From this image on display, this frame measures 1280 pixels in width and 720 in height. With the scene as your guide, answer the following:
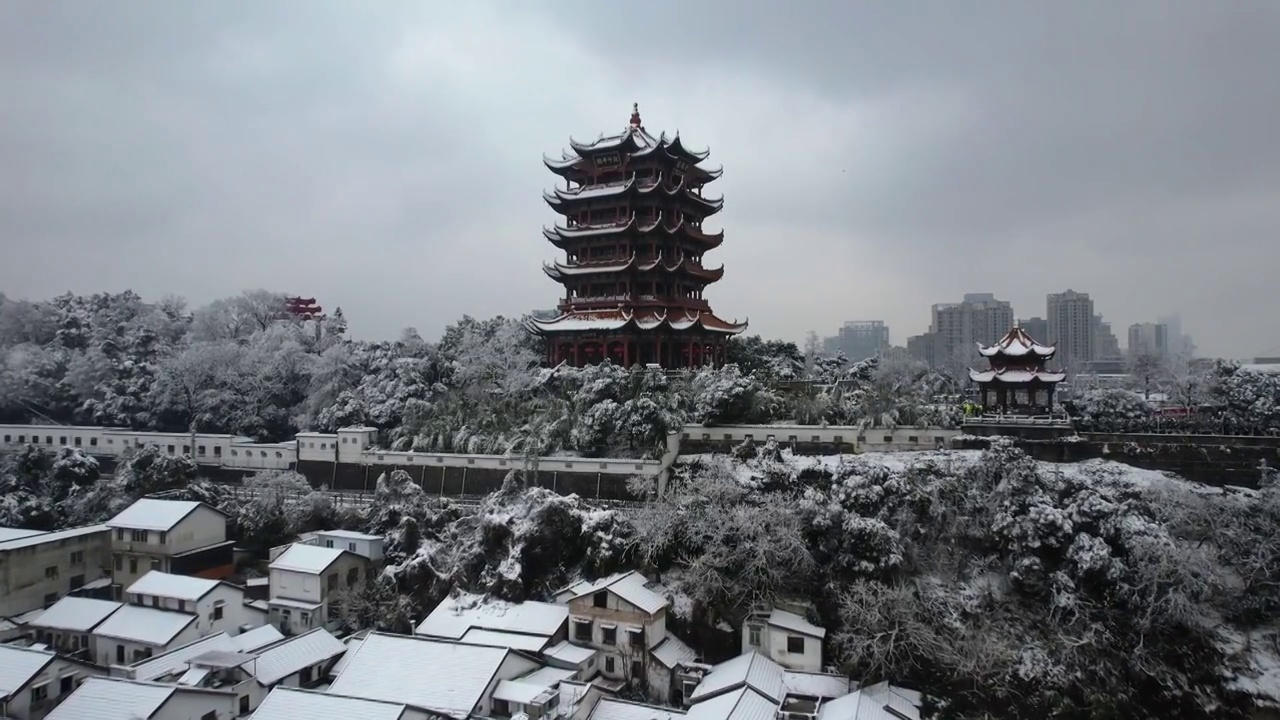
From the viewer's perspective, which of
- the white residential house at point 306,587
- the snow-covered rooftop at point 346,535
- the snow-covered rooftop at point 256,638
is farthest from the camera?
the snow-covered rooftop at point 346,535

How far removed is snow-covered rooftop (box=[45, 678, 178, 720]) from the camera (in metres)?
15.3

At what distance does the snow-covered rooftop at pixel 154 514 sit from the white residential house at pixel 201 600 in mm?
2411

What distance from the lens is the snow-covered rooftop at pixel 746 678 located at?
55.8 feet

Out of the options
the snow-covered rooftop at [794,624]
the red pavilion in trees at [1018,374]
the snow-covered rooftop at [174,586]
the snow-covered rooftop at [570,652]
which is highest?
the red pavilion in trees at [1018,374]

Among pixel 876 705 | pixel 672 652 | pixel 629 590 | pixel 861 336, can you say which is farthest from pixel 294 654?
pixel 861 336

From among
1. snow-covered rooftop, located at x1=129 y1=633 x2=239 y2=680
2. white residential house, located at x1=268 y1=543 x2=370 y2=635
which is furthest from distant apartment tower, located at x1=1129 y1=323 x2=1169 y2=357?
snow-covered rooftop, located at x1=129 y1=633 x2=239 y2=680

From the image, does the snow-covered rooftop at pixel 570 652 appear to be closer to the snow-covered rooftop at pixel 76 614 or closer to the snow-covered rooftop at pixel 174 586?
the snow-covered rooftop at pixel 174 586

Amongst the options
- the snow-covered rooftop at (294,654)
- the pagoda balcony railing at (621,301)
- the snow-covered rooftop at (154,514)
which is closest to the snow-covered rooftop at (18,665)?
the snow-covered rooftop at (294,654)

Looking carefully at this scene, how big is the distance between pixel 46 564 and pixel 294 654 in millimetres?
10767

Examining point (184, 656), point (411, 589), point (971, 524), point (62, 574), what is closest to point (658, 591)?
point (411, 589)

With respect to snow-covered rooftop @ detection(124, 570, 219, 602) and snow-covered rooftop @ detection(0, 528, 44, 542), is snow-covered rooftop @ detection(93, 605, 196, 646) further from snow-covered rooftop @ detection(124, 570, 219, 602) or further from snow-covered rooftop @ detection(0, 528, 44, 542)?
snow-covered rooftop @ detection(0, 528, 44, 542)

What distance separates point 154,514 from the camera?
24.6m

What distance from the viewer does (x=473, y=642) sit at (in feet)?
60.6

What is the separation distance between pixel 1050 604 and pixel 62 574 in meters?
29.2
